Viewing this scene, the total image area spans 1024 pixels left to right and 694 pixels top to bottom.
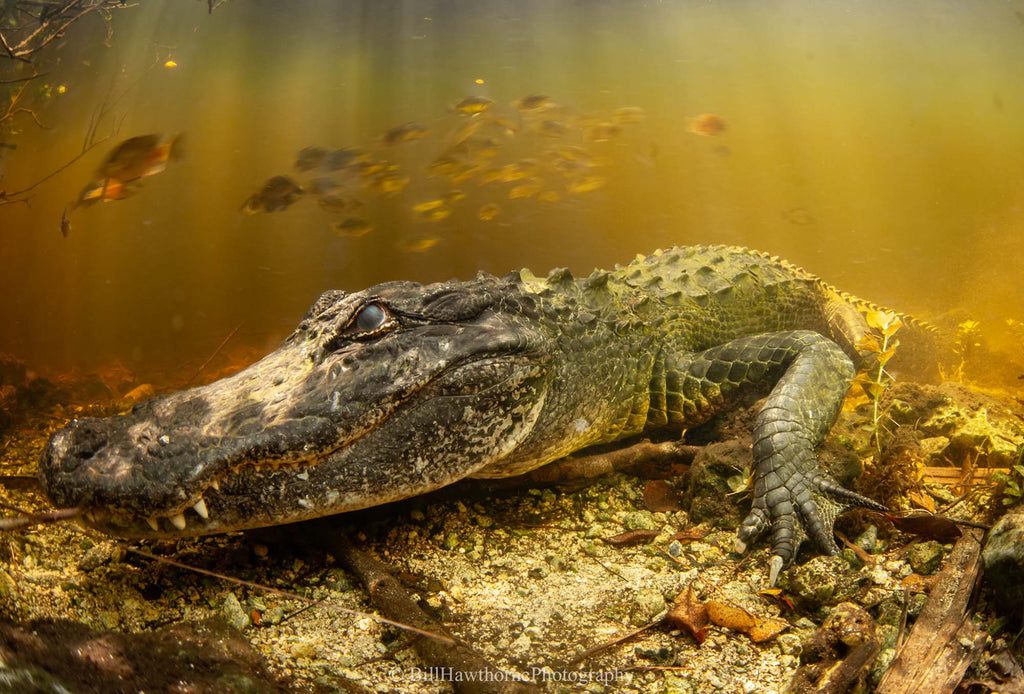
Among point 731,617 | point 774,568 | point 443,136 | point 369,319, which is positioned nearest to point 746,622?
point 731,617

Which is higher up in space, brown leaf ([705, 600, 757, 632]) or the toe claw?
brown leaf ([705, 600, 757, 632])

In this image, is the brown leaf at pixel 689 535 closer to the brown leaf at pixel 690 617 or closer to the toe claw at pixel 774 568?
the toe claw at pixel 774 568

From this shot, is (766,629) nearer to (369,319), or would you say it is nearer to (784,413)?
(784,413)

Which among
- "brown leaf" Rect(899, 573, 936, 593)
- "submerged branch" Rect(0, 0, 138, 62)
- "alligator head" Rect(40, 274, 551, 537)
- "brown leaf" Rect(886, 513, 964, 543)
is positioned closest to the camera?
"alligator head" Rect(40, 274, 551, 537)

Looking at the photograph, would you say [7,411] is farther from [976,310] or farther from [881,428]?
[976,310]

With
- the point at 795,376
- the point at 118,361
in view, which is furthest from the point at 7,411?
the point at 795,376

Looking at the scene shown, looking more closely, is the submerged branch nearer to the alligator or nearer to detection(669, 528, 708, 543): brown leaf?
the alligator

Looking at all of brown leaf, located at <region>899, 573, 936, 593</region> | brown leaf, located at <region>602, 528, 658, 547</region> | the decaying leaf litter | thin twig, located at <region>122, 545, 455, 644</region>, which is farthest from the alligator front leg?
thin twig, located at <region>122, 545, 455, 644</region>
